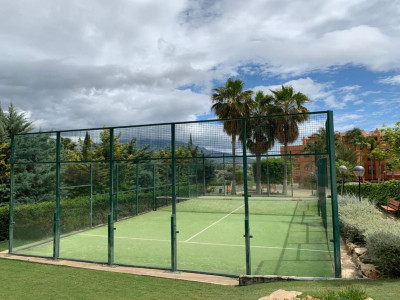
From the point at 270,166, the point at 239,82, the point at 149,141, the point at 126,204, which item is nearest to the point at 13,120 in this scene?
the point at 126,204

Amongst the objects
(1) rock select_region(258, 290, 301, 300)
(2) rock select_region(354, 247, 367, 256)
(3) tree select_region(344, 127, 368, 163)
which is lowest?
(2) rock select_region(354, 247, 367, 256)

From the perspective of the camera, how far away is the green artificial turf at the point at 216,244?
6.78m

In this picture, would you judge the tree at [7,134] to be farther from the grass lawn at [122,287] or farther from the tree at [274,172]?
the tree at [274,172]

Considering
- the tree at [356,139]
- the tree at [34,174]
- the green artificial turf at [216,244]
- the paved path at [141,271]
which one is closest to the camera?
the paved path at [141,271]

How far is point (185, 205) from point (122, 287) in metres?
11.9

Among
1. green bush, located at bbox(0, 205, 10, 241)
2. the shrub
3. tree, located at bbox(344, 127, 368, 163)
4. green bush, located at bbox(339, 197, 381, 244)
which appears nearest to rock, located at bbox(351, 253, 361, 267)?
green bush, located at bbox(339, 197, 381, 244)

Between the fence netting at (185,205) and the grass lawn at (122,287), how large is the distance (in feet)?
2.45

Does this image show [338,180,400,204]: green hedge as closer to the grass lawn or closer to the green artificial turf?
the green artificial turf

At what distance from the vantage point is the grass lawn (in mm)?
4691

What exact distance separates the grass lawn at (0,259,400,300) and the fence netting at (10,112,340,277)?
747mm

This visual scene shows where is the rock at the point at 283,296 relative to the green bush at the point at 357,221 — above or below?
below

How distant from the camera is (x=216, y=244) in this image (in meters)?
8.86

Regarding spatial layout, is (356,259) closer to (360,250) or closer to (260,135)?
(360,250)

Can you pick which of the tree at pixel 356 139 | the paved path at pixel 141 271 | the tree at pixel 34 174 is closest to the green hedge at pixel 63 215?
Answer: the paved path at pixel 141 271
